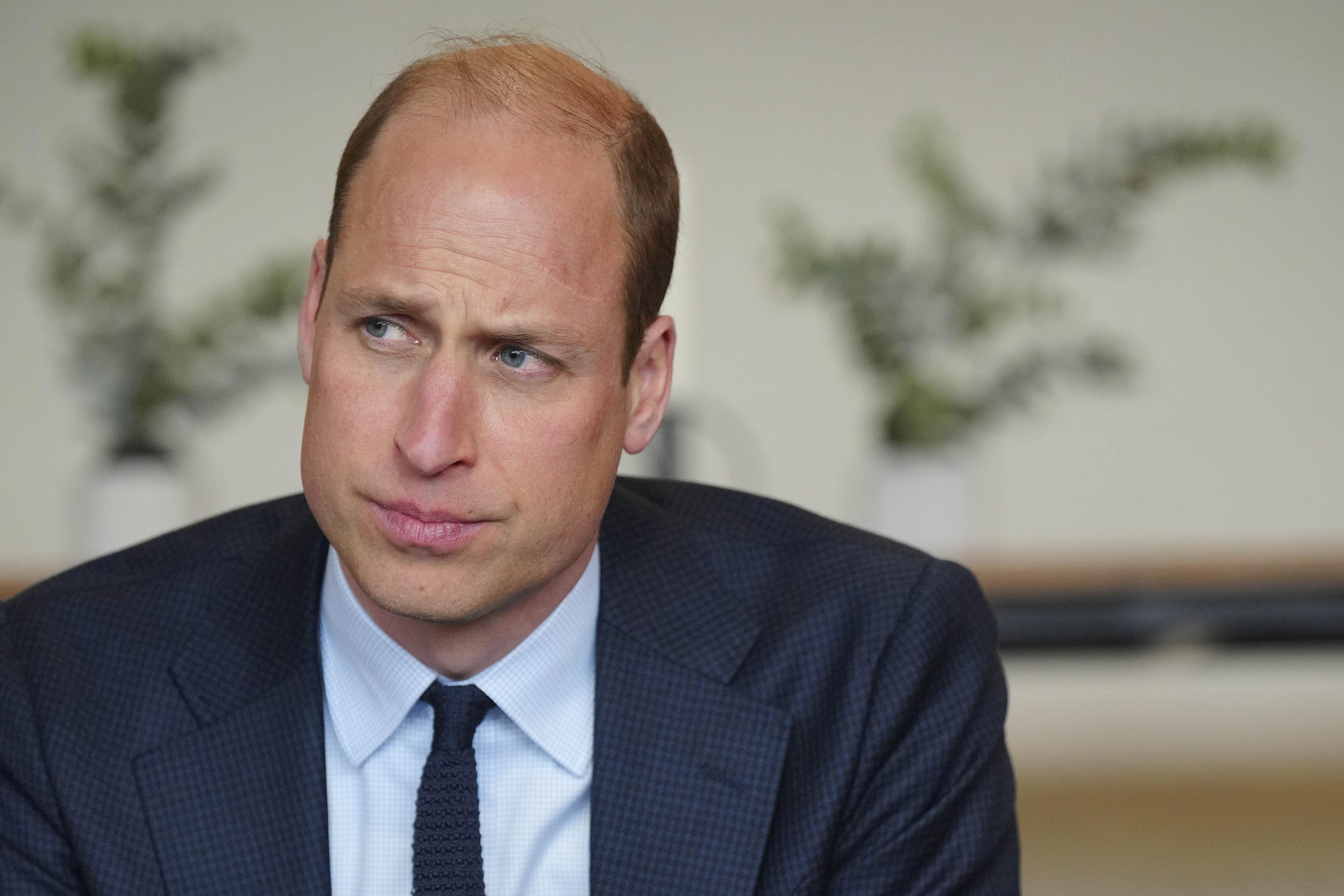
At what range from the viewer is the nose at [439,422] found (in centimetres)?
121

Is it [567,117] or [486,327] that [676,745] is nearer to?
[486,327]

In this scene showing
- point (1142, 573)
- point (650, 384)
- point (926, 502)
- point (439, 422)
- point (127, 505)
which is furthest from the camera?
point (926, 502)

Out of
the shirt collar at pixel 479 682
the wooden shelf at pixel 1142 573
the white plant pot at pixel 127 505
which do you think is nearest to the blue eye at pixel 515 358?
the shirt collar at pixel 479 682

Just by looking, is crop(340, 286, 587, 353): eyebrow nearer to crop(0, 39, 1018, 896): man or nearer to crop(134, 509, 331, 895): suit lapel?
crop(0, 39, 1018, 896): man

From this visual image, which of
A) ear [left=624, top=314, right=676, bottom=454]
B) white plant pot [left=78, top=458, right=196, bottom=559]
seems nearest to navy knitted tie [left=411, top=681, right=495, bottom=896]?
ear [left=624, top=314, right=676, bottom=454]

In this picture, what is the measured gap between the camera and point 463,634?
1400mm

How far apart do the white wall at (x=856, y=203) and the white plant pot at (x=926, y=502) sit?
2.14 ft

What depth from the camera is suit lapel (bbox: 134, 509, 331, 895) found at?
1304 millimetres

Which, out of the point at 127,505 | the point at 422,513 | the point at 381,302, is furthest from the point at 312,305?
the point at 127,505

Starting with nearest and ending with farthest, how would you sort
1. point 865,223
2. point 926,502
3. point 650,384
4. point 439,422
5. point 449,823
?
1. point 439,422
2. point 449,823
3. point 650,384
4. point 926,502
5. point 865,223

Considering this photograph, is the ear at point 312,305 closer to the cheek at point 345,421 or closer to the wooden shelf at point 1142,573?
the cheek at point 345,421

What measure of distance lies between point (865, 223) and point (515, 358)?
8.47ft

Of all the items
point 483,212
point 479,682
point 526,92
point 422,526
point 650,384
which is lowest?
point 479,682

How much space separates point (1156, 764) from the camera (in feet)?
12.8
